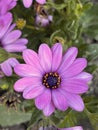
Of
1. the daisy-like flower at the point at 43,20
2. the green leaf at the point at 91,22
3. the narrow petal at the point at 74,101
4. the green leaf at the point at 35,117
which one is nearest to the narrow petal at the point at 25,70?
the narrow petal at the point at 74,101

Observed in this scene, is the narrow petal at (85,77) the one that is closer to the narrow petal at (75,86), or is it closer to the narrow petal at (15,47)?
the narrow petal at (75,86)

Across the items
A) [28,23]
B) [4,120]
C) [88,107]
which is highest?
[28,23]

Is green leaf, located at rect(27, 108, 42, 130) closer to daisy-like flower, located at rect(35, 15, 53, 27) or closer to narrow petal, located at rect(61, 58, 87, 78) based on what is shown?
narrow petal, located at rect(61, 58, 87, 78)

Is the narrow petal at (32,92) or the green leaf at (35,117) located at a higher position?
the narrow petal at (32,92)

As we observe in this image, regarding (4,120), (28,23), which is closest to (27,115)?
(4,120)

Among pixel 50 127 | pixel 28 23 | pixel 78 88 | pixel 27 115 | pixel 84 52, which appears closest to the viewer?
pixel 78 88

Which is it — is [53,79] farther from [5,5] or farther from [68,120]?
[5,5]

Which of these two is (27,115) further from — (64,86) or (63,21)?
(64,86)
